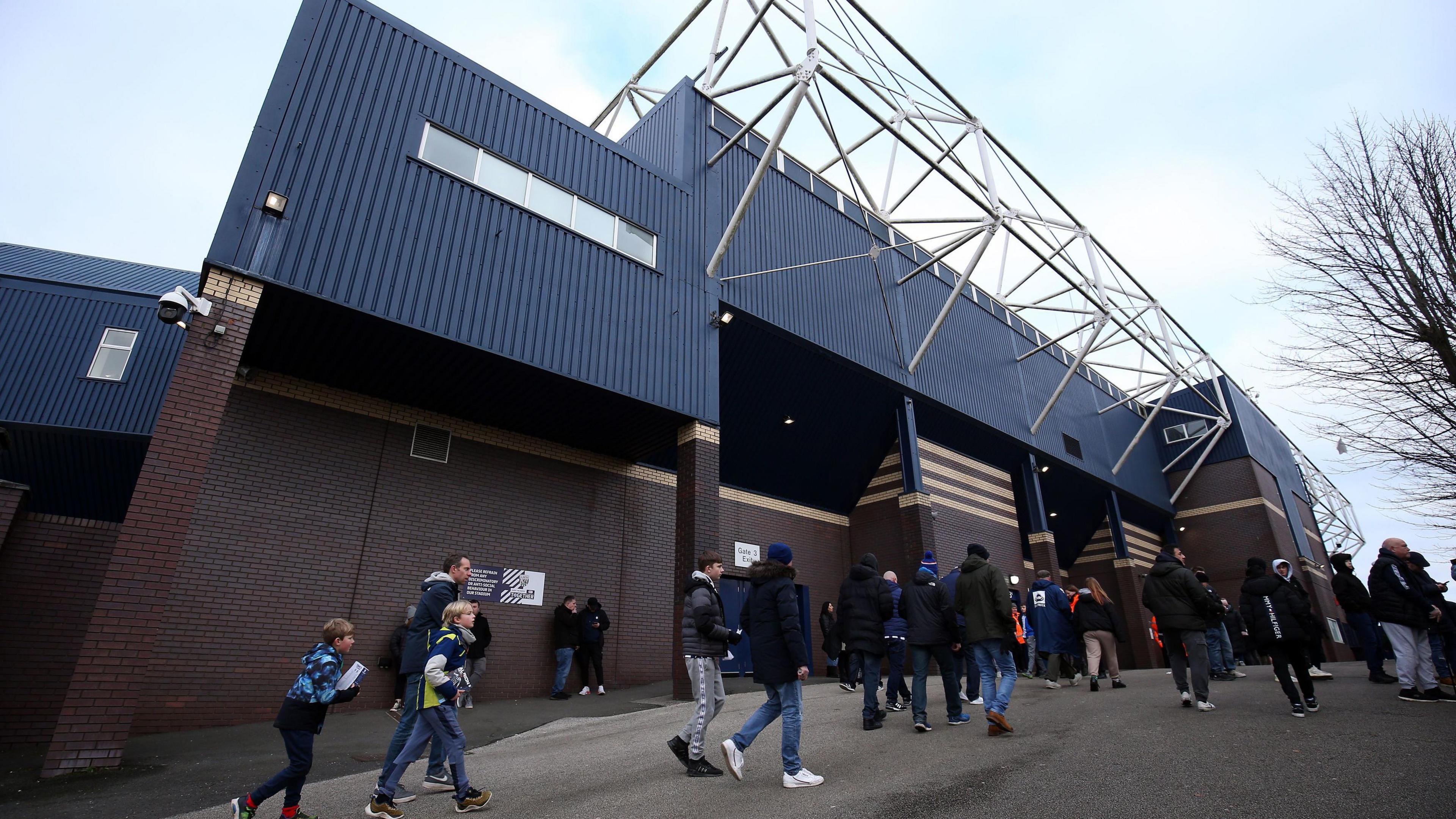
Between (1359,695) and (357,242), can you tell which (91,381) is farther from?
(1359,695)

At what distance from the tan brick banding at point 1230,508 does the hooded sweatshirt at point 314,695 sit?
34.1 m

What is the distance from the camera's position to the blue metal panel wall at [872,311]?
1652 cm

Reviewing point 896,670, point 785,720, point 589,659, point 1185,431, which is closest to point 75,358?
point 589,659

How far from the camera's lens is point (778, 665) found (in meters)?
5.40

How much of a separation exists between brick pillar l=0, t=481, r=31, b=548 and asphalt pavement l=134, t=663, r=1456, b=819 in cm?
693

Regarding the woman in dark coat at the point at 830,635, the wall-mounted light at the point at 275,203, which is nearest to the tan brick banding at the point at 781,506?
the woman in dark coat at the point at 830,635

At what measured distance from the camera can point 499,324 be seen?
11.5m

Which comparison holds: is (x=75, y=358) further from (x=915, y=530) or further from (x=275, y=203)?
(x=915, y=530)

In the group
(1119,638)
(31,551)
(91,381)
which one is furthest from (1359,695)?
(91,381)

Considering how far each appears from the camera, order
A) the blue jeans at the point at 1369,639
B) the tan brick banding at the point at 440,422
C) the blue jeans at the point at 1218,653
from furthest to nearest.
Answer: the tan brick banding at the point at 440,422
the blue jeans at the point at 1218,653
the blue jeans at the point at 1369,639

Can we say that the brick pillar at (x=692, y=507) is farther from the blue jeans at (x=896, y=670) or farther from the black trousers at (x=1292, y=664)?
the black trousers at (x=1292, y=664)

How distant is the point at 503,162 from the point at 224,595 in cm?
799

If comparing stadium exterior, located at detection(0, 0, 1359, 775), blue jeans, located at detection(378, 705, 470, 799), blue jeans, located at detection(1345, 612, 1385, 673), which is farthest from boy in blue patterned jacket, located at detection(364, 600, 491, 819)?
blue jeans, located at detection(1345, 612, 1385, 673)

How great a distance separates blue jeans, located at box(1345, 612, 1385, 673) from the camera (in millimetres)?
8992
